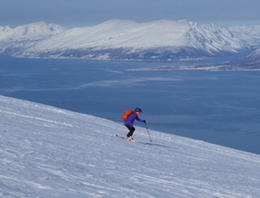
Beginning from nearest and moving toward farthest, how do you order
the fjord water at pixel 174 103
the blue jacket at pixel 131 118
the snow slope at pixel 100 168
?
the snow slope at pixel 100 168 → the blue jacket at pixel 131 118 → the fjord water at pixel 174 103

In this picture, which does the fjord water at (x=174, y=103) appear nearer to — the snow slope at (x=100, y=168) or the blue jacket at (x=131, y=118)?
the blue jacket at (x=131, y=118)

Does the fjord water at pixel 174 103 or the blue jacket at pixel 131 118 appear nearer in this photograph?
the blue jacket at pixel 131 118

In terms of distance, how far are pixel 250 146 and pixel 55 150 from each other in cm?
4326

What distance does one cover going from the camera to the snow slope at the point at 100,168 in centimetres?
630

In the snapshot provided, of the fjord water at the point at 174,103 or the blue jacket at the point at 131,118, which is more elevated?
the fjord water at the point at 174,103

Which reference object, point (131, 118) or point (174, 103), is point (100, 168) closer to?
point (131, 118)

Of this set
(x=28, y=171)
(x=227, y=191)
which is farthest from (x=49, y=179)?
(x=227, y=191)

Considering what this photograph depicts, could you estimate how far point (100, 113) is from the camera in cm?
7075

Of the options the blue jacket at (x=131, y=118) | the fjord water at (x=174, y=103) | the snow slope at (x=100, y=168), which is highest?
the fjord water at (x=174, y=103)

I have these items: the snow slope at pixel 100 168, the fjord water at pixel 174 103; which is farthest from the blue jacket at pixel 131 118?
the fjord water at pixel 174 103

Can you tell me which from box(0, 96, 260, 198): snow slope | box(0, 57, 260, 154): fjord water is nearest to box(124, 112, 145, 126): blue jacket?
box(0, 96, 260, 198): snow slope

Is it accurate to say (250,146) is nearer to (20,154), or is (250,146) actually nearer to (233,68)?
(20,154)

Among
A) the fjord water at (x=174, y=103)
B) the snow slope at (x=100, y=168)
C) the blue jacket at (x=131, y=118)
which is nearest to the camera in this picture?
the snow slope at (x=100, y=168)

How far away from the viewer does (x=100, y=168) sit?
8.09m
